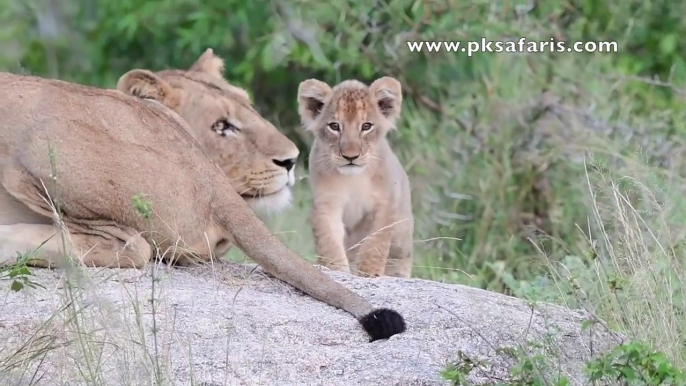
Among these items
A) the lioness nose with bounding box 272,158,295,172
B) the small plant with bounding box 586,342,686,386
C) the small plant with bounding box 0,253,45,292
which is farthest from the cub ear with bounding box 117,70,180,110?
the small plant with bounding box 586,342,686,386

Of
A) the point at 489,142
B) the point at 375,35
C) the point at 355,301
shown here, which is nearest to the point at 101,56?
the point at 375,35

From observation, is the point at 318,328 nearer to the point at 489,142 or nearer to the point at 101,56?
the point at 489,142

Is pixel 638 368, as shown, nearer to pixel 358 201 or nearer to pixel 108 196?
pixel 108 196

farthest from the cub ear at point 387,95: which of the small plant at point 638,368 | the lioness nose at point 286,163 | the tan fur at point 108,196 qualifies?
the small plant at point 638,368

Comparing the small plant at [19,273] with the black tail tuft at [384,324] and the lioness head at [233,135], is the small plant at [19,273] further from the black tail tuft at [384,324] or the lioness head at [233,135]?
the lioness head at [233,135]

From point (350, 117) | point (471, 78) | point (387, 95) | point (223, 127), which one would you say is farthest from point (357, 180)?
point (471, 78)

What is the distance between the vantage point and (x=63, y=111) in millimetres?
4617

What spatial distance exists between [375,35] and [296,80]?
50.2 inches

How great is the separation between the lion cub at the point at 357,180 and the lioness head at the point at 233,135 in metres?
0.50

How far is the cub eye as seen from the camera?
5.42 meters

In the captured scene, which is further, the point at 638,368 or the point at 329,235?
the point at 329,235

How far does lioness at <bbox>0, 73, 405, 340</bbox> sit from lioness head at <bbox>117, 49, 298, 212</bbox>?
0.63 meters

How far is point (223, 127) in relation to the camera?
5.43 m

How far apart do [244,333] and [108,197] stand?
2.77ft
